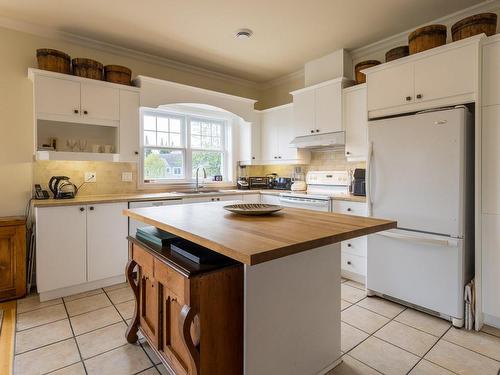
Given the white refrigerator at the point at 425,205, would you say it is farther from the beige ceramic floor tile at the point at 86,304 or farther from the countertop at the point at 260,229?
the beige ceramic floor tile at the point at 86,304

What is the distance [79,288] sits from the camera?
287 cm

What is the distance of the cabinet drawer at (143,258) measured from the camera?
1.71 m

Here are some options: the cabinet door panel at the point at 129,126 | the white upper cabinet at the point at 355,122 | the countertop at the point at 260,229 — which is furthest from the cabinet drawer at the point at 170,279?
the white upper cabinet at the point at 355,122

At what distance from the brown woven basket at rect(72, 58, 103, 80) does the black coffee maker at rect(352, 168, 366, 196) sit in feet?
10.2

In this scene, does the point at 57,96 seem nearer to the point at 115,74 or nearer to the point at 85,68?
the point at 85,68

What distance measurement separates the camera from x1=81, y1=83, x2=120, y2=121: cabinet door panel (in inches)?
120

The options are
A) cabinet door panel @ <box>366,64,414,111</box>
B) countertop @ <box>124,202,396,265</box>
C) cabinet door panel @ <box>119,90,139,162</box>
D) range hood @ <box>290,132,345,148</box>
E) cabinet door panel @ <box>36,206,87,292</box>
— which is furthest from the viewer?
range hood @ <box>290,132,345,148</box>

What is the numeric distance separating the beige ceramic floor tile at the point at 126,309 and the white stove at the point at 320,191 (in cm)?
213

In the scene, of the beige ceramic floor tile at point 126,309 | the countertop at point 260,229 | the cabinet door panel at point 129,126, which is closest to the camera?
the countertop at point 260,229

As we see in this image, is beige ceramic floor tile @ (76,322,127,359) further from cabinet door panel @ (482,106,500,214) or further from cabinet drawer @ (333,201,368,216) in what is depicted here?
cabinet door panel @ (482,106,500,214)

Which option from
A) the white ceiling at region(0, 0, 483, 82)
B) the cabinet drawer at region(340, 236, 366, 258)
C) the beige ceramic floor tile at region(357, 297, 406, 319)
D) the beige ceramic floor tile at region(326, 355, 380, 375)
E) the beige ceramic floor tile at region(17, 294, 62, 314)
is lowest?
the beige ceramic floor tile at region(326, 355, 380, 375)

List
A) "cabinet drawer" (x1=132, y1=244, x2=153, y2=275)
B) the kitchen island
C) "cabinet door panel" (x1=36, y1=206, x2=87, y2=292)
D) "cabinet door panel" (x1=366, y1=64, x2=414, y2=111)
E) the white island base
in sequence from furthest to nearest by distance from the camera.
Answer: "cabinet door panel" (x1=36, y1=206, x2=87, y2=292) < "cabinet door panel" (x1=366, y1=64, x2=414, y2=111) < "cabinet drawer" (x1=132, y1=244, x2=153, y2=275) < the white island base < the kitchen island

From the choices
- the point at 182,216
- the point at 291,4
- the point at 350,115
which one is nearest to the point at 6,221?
the point at 182,216

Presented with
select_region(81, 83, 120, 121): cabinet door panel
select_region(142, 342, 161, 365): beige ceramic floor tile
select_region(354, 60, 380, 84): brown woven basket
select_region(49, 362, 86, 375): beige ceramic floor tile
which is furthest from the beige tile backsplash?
select_region(49, 362, 86, 375): beige ceramic floor tile
